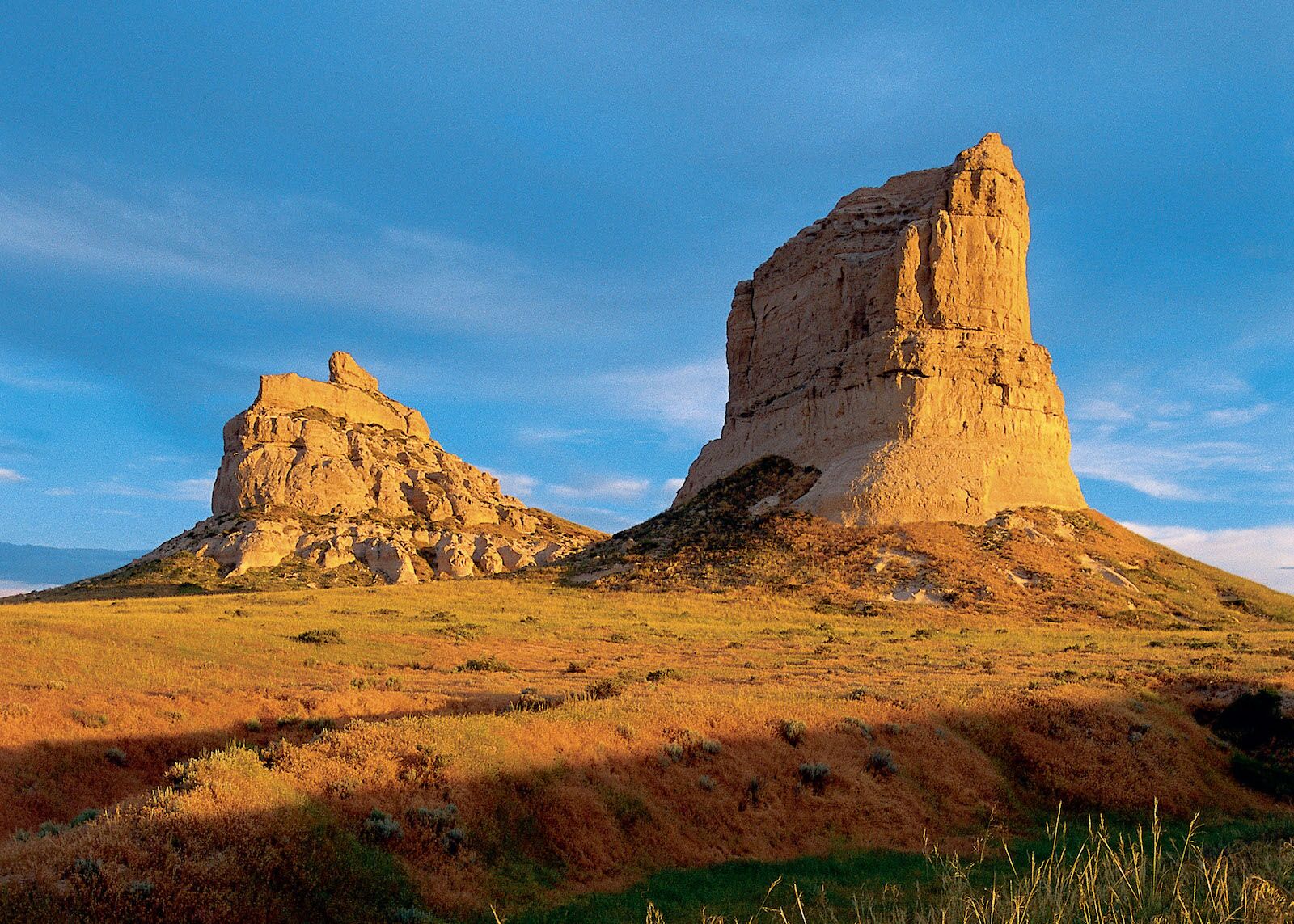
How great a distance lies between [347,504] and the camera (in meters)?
100

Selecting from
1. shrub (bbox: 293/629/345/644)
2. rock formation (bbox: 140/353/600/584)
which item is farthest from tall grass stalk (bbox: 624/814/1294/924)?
rock formation (bbox: 140/353/600/584)

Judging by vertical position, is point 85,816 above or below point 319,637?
below

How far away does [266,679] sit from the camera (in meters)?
22.4

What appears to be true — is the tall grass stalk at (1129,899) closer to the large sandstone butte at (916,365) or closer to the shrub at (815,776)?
the shrub at (815,776)

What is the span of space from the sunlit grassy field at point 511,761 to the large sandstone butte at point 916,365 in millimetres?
23239

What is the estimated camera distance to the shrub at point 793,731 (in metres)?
14.6

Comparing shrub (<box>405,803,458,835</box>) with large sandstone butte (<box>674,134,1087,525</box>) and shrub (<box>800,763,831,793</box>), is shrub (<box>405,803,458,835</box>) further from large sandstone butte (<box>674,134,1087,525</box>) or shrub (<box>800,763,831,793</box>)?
large sandstone butte (<box>674,134,1087,525</box>)

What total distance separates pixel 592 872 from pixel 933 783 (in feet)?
22.9

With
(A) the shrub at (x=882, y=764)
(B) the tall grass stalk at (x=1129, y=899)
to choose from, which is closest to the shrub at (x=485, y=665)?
(A) the shrub at (x=882, y=764)

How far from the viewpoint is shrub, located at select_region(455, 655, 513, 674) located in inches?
1009

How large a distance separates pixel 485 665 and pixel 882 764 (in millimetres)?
14507

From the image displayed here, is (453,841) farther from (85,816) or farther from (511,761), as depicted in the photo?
(85,816)

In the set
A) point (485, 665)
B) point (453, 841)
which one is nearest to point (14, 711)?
point (453, 841)

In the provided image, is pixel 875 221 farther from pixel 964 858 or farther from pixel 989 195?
pixel 964 858
